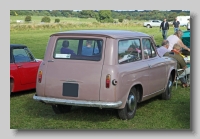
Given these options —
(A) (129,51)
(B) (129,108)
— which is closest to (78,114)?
(B) (129,108)

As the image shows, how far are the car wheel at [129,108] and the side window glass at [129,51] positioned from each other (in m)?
0.60

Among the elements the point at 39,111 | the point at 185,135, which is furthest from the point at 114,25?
the point at 185,135

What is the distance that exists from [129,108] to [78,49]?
143 centimetres

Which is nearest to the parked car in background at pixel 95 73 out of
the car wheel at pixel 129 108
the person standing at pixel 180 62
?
the car wheel at pixel 129 108

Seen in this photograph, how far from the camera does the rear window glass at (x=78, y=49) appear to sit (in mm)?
7297

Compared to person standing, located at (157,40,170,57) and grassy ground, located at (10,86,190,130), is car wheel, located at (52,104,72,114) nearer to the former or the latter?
grassy ground, located at (10,86,190,130)

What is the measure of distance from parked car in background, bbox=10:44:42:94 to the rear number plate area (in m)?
2.87

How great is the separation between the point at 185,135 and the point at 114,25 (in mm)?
4365

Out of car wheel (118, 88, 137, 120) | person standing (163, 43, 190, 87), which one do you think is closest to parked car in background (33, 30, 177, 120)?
car wheel (118, 88, 137, 120)

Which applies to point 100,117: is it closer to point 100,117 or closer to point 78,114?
point 100,117

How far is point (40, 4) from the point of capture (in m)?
7.28

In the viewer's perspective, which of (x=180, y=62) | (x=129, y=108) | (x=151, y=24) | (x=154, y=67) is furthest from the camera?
(x=151, y=24)

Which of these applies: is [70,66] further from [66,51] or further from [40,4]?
[40,4]

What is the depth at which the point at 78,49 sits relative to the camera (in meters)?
7.48
